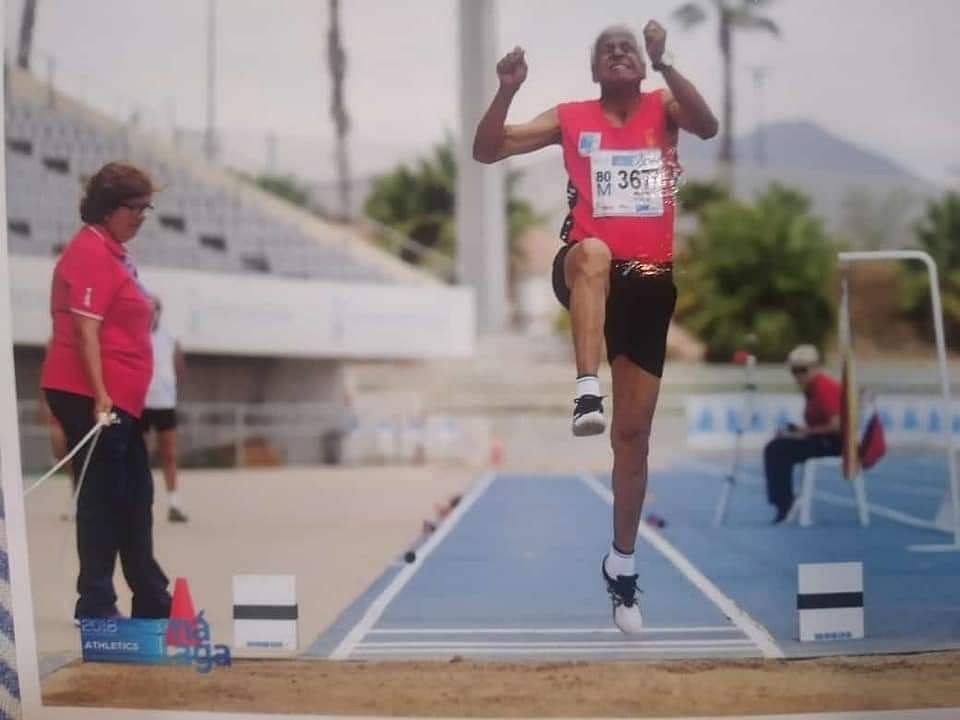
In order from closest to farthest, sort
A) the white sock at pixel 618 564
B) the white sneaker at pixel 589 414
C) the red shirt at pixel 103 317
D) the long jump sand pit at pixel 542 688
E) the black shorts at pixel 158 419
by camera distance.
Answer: the long jump sand pit at pixel 542 688
the white sneaker at pixel 589 414
the white sock at pixel 618 564
the red shirt at pixel 103 317
the black shorts at pixel 158 419

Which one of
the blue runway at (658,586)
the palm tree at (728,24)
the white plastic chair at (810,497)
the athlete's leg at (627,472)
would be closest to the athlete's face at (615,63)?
the palm tree at (728,24)

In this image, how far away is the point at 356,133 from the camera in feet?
12.8

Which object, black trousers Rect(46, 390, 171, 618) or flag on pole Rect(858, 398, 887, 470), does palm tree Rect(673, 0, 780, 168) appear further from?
black trousers Rect(46, 390, 171, 618)

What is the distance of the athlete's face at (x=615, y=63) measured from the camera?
3553 mm

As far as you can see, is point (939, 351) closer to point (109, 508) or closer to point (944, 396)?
point (944, 396)

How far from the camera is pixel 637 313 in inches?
140

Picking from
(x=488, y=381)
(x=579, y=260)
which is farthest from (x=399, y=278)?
(x=579, y=260)

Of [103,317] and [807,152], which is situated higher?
[807,152]

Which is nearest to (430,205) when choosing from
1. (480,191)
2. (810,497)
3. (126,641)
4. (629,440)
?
(480,191)

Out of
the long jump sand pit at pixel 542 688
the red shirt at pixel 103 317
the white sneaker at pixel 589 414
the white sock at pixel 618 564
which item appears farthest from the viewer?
the red shirt at pixel 103 317

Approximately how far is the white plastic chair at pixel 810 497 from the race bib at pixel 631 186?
93cm

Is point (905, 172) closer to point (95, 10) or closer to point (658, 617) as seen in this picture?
point (658, 617)

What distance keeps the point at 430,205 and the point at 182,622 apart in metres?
1.49

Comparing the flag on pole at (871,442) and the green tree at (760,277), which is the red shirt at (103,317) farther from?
the flag on pole at (871,442)
